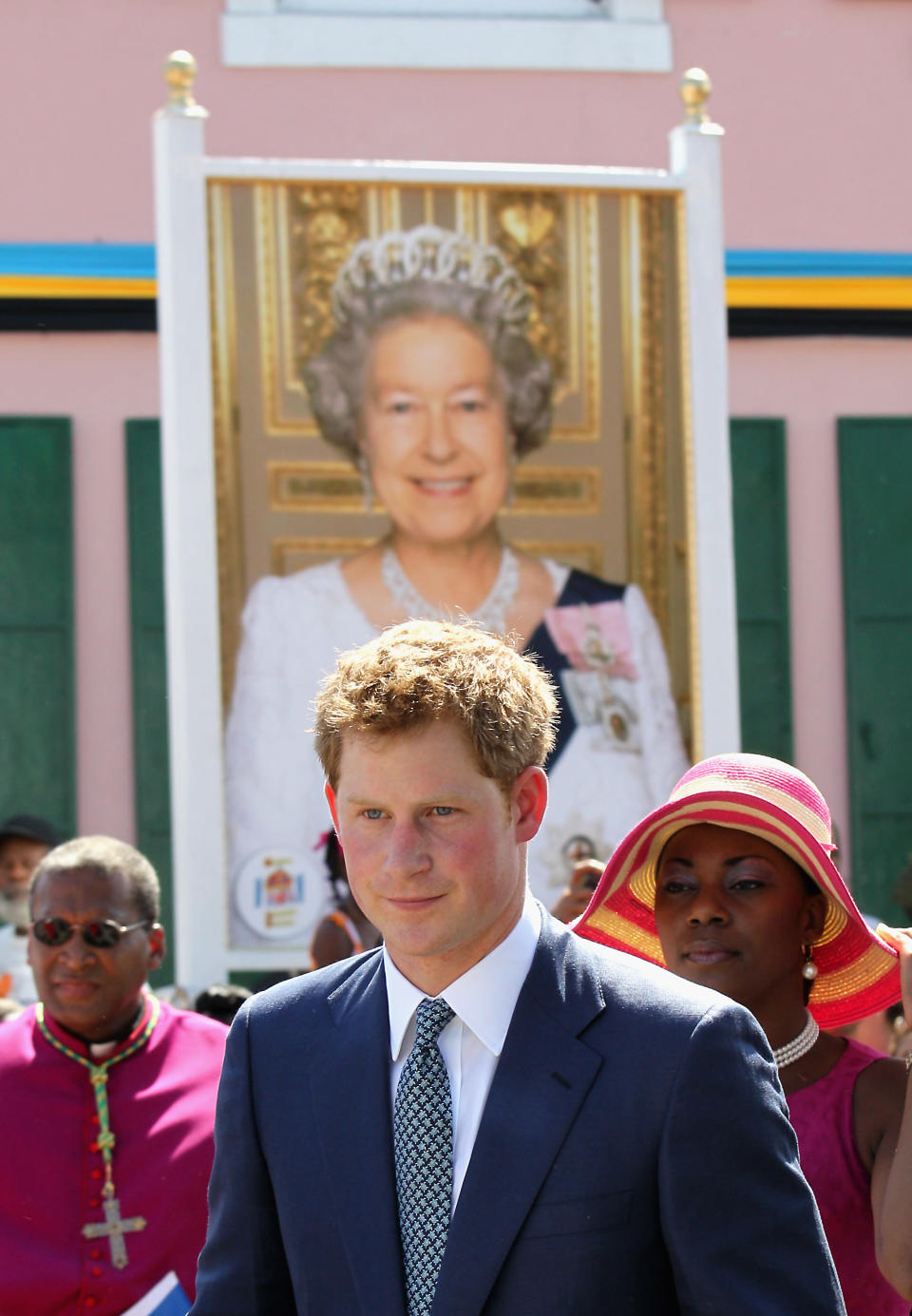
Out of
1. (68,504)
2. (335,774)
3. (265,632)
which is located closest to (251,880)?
(265,632)

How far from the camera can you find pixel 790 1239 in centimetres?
197

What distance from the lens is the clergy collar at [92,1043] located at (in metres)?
4.02

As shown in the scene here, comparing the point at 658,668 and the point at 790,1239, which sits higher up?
the point at 658,668

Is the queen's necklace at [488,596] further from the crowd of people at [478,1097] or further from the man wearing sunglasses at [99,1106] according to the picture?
the crowd of people at [478,1097]

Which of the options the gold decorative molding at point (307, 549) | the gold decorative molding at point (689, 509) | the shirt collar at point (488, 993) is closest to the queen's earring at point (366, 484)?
the gold decorative molding at point (307, 549)

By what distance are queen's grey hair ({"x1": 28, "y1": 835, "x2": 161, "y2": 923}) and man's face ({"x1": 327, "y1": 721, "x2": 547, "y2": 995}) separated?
6.80ft

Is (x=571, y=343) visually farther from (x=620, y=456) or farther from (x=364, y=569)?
(x=364, y=569)

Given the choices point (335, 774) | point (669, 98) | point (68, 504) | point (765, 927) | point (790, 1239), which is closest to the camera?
point (790, 1239)

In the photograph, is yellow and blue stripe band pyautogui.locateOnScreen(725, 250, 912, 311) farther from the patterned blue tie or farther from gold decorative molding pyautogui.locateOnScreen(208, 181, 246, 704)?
the patterned blue tie

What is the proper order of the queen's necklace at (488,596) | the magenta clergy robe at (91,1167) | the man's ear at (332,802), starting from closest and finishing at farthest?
1. the man's ear at (332,802)
2. the magenta clergy robe at (91,1167)
3. the queen's necklace at (488,596)

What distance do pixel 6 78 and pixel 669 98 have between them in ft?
10.3

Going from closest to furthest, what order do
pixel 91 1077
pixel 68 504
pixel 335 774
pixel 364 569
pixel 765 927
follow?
pixel 335 774
pixel 765 927
pixel 91 1077
pixel 364 569
pixel 68 504

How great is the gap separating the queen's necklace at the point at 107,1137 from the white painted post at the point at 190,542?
6.74 feet

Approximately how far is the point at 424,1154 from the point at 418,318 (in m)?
5.11
